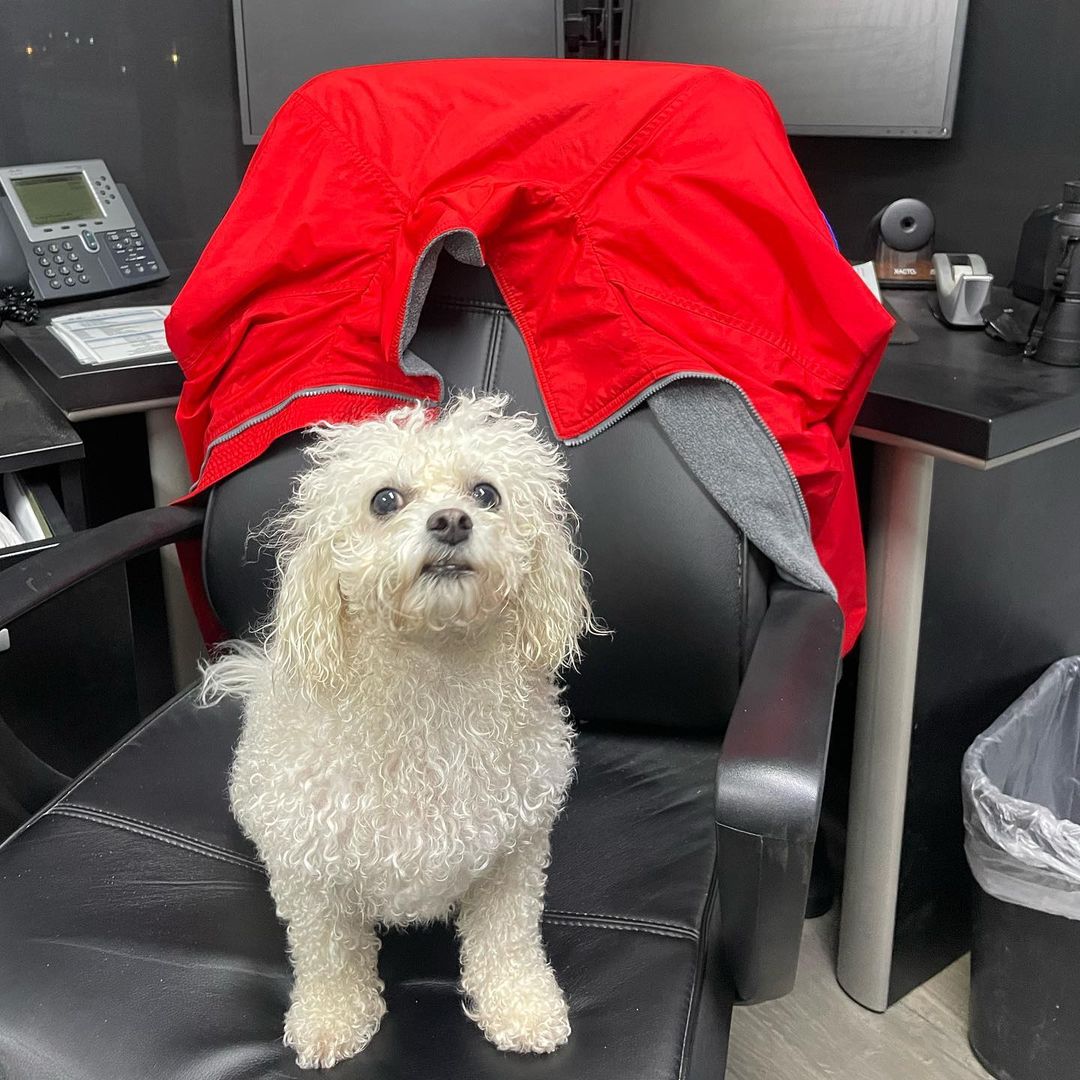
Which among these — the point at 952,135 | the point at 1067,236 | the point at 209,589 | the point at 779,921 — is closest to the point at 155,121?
the point at 209,589

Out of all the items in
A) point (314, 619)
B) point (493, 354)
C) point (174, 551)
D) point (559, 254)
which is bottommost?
point (174, 551)

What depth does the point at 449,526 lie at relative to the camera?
31.3 inches

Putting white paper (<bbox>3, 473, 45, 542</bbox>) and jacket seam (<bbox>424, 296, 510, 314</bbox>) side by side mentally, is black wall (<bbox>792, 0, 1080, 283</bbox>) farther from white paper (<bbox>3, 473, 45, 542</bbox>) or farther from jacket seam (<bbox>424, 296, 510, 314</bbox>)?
white paper (<bbox>3, 473, 45, 542</bbox>)

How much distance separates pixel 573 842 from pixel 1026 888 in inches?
23.8

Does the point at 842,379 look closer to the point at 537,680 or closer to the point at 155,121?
the point at 537,680

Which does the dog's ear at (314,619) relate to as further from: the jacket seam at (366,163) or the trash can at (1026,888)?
the trash can at (1026,888)

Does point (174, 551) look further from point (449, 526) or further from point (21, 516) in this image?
point (449, 526)

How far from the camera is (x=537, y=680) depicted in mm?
974

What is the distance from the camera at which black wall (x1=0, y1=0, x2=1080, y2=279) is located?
1.56m

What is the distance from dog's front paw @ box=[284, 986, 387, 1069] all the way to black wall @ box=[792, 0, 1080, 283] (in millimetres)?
1377

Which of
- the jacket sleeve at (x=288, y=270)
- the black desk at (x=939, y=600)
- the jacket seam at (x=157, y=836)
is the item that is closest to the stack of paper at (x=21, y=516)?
the jacket sleeve at (x=288, y=270)

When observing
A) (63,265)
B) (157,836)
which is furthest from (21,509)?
(63,265)

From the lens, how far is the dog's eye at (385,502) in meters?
0.85

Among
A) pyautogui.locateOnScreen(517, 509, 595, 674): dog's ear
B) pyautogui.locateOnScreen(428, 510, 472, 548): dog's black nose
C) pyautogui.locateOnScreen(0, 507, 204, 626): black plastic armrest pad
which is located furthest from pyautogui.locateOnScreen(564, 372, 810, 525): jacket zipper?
pyautogui.locateOnScreen(0, 507, 204, 626): black plastic armrest pad
